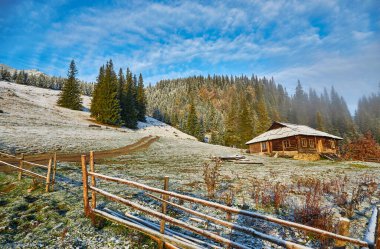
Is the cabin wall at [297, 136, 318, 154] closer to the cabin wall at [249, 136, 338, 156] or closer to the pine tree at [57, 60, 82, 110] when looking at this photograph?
the cabin wall at [249, 136, 338, 156]

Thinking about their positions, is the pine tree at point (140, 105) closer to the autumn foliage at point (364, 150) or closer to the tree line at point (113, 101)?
the tree line at point (113, 101)

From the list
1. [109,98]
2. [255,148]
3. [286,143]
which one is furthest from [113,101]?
[286,143]

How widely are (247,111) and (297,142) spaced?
30.7 m

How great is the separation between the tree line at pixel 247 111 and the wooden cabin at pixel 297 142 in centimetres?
2225

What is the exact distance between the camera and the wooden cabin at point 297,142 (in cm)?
3850

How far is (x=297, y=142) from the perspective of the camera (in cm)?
3859

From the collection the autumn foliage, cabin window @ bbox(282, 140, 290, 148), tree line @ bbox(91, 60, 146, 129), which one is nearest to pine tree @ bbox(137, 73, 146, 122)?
tree line @ bbox(91, 60, 146, 129)

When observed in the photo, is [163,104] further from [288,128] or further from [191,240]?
[191,240]

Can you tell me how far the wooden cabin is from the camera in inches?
1516

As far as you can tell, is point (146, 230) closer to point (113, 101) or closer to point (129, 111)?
point (113, 101)

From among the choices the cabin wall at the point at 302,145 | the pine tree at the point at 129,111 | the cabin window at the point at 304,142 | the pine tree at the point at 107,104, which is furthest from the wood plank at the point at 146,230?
the pine tree at the point at 129,111

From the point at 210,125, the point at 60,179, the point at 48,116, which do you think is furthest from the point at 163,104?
the point at 60,179

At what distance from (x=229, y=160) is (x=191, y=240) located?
24664 millimetres

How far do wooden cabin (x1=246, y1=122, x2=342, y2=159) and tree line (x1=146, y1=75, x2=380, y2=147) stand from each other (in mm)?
22253
